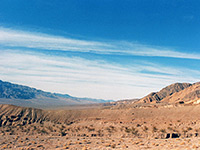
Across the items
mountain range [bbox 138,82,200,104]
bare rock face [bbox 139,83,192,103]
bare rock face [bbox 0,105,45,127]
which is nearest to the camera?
bare rock face [bbox 0,105,45,127]

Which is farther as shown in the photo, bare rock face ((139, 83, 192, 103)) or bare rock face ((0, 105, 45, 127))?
bare rock face ((139, 83, 192, 103))

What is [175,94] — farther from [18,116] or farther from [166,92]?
[18,116]

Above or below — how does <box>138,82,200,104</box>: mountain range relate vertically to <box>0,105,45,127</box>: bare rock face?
above

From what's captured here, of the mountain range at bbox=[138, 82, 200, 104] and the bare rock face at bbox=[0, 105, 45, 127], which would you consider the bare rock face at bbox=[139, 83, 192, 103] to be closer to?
the mountain range at bbox=[138, 82, 200, 104]

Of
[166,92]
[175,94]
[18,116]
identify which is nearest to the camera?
[18,116]

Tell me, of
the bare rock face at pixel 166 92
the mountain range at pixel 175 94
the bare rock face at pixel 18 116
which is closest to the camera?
the bare rock face at pixel 18 116

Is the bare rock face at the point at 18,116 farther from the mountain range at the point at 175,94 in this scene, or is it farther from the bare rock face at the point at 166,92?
the bare rock face at the point at 166,92

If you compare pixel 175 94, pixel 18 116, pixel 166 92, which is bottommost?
pixel 18 116

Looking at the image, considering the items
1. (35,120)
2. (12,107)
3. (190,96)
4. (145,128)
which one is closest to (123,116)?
(145,128)

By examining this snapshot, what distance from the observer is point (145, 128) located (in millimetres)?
40969

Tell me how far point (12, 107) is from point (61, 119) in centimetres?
2516

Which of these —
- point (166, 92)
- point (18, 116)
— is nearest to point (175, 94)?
point (166, 92)

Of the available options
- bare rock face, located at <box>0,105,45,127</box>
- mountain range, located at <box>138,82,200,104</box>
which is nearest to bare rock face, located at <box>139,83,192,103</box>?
mountain range, located at <box>138,82,200,104</box>

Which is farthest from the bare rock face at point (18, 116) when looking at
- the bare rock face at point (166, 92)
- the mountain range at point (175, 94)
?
the bare rock face at point (166, 92)
